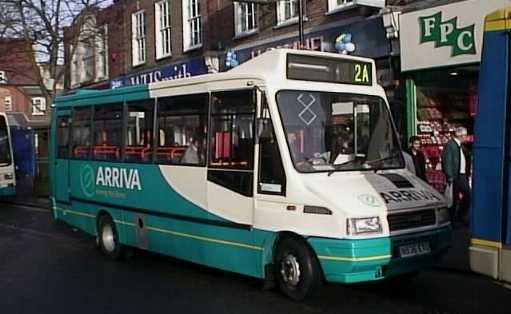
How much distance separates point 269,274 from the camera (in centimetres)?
775

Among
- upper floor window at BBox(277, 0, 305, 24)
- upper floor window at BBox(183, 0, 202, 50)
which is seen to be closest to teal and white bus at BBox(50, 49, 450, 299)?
upper floor window at BBox(277, 0, 305, 24)

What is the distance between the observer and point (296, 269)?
7418 mm

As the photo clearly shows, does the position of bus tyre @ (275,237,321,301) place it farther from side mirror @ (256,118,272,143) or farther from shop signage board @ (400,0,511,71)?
shop signage board @ (400,0,511,71)

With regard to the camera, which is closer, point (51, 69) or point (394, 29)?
point (394, 29)

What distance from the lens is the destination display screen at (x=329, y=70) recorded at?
26.5 ft

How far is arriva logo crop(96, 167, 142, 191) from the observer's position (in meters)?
10.0

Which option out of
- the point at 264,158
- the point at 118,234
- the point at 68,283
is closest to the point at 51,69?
the point at 118,234

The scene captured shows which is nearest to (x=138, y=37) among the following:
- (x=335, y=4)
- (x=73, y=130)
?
(x=335, y=4)

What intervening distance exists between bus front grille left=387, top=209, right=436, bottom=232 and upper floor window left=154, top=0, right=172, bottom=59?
17154mm

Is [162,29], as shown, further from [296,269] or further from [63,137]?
[296,269]

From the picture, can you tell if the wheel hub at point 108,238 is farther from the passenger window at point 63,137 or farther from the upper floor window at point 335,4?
the upper floor window at point 335,4

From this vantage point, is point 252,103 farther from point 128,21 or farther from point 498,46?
point 128,21

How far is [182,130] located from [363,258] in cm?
327

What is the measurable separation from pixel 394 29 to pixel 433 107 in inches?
68.5
